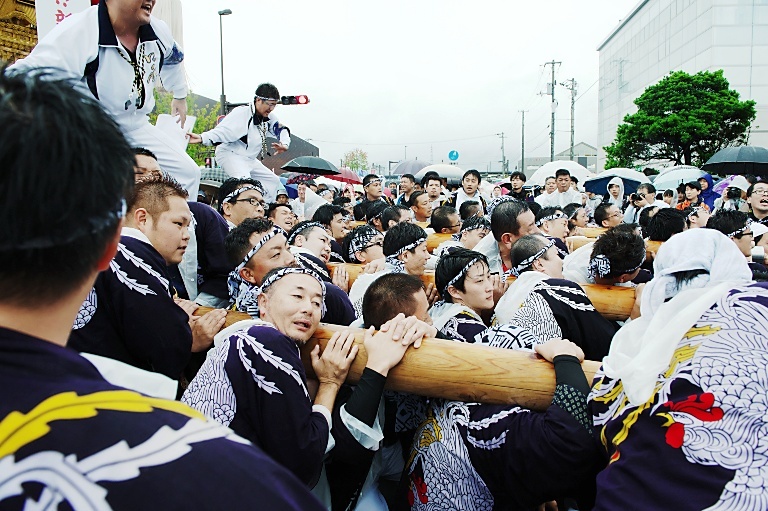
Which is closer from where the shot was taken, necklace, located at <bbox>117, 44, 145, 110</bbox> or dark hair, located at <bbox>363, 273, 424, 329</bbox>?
dark hair, located at <bbox>363, 273, 424, 329</bbox>

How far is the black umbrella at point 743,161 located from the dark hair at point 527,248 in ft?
40.2

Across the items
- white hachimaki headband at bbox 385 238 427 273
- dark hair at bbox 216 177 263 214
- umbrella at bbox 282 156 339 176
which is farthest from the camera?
umbrella at bbox 282 156 339 176

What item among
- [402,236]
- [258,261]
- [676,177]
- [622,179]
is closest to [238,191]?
[402,236]

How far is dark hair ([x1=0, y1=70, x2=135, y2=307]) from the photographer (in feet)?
2.33

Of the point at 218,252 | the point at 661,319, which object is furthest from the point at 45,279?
the point at 218,252

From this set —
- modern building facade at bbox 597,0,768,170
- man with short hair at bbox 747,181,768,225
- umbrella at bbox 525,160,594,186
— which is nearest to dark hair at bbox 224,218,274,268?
man with short hair at bbox 747,181,768,225

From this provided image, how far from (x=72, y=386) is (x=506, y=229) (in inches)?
175

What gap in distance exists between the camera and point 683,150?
29250 mm

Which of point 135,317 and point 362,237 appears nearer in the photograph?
point 135,317

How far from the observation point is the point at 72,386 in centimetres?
76

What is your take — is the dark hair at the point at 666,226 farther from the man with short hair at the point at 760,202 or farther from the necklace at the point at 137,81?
the necklace at the point at 137,81

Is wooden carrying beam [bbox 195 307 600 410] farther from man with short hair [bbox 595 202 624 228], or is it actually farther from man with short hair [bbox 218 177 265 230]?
man with short hair [bbox 595 202 624 228]

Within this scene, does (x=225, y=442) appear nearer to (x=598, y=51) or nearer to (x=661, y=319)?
(x=661, y=319)

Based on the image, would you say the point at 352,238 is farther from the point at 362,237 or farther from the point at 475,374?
the point at 475,374
